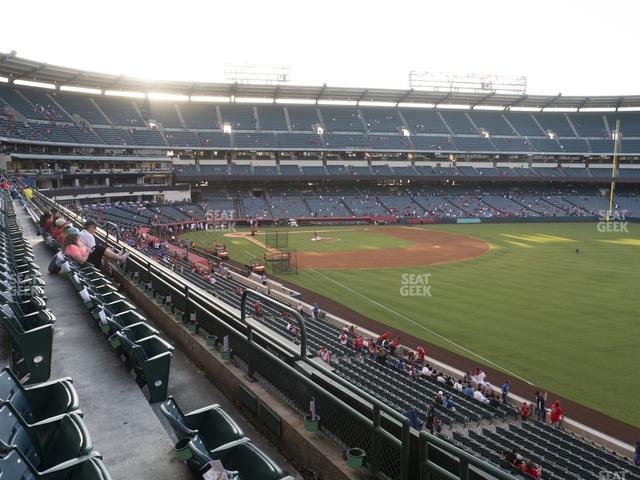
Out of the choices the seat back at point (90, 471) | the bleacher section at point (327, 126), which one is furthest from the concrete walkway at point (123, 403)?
the bleacher section at point (327, 126)

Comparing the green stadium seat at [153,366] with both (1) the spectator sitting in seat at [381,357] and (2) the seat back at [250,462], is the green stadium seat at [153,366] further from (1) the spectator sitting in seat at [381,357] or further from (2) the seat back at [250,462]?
(1) the spectator sitting in seat at [381,357]

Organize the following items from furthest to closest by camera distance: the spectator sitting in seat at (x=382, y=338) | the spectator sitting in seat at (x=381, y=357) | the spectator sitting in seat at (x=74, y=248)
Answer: the spectator sitting in seat at (x=382, y=338) → the spectator sitting in seat at (x=381, y=357) → the spectator sitting in seat at (x=74, y=248)

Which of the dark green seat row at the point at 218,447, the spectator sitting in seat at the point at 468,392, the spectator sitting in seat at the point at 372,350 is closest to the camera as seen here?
the dark green seat row at the point at 218,447

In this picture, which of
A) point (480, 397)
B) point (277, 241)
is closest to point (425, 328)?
point (480, 397)

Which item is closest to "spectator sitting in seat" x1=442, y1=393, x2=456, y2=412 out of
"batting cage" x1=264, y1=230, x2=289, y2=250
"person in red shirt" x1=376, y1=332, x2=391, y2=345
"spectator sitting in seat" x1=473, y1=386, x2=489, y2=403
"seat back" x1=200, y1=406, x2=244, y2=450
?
"spectator sitting in seat" x1=473, y1=386, x2=489, y2=403

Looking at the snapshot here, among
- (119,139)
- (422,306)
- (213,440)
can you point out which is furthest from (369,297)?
(119,139)

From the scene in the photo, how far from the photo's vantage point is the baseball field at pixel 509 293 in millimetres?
20406
